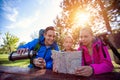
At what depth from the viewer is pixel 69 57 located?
2156mm

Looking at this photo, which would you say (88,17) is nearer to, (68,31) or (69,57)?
(68,31)

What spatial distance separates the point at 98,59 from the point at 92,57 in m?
0.10

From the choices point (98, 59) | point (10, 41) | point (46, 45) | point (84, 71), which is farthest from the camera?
point (10, 41)

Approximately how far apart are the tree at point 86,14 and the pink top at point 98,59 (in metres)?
9.52

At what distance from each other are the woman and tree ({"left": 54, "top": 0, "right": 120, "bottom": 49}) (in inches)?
369

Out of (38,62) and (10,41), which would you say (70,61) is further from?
(10,41)

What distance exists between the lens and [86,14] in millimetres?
13766

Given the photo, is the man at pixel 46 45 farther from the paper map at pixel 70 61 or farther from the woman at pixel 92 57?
the paper map at pixel 70 61

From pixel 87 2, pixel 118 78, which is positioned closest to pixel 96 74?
pixel 118 78

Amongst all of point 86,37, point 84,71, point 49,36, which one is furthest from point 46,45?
point 84,71

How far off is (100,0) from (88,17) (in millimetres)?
2143

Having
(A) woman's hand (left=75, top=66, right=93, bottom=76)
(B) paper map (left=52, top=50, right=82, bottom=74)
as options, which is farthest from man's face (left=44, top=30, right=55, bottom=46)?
(A) woman's hand (left=75, top=66, right=93, bottom=76)

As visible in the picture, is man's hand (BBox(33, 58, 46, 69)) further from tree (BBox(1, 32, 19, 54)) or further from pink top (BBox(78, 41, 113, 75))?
tree (BBox(1, 32, 19, 54))

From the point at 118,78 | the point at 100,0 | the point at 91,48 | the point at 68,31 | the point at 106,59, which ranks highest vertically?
the point at 100,0
